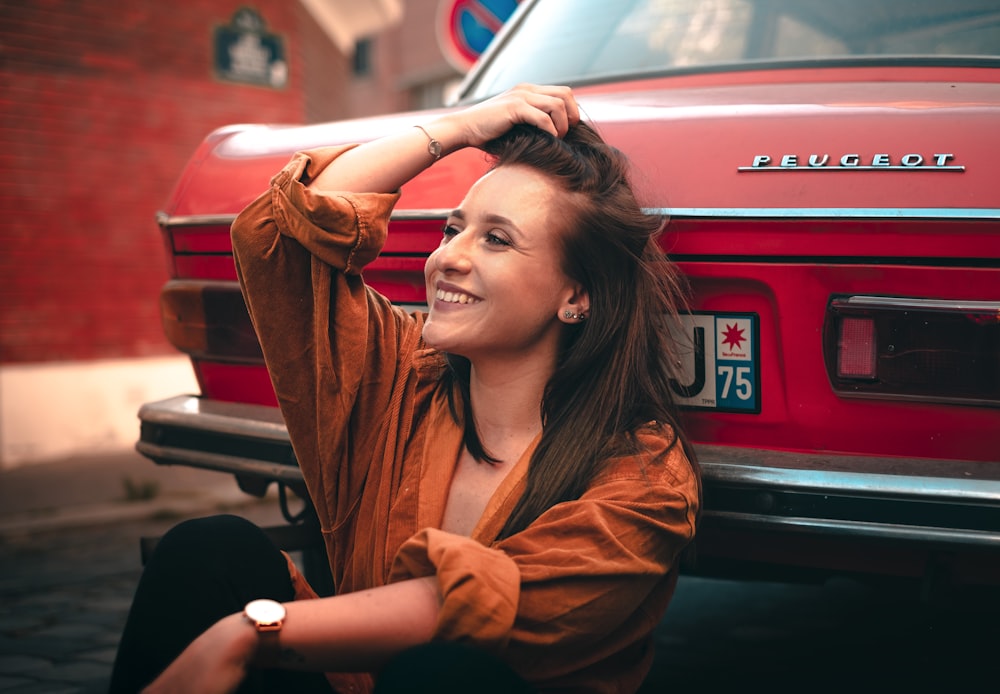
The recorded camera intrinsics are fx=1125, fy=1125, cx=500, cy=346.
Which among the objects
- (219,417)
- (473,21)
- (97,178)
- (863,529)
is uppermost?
(473,21)

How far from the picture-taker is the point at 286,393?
7.24 feet

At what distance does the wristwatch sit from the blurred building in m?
6.23

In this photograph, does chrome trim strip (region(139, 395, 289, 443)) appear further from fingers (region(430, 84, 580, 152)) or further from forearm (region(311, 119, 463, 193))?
fingers (region(430, 84, 580, 152))

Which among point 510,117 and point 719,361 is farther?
point 719,361

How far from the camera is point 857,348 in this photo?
2.20 metres

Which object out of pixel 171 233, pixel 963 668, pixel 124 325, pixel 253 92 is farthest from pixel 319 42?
pixel 963 668

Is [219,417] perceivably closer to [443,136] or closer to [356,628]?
[443,136]

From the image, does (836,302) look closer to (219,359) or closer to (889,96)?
(889,96)

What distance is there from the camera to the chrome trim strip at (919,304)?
6.82ft

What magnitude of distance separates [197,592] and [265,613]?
1.03ft

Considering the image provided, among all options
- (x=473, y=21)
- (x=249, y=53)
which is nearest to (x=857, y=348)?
(x=473, y=21)

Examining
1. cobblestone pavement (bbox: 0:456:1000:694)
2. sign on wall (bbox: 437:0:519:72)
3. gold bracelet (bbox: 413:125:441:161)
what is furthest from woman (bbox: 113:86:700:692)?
sign on wall (bbox: 437:0:519:72)

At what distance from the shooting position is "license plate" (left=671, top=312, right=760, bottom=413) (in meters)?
2.30

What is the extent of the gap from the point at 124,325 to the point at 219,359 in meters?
5.55
